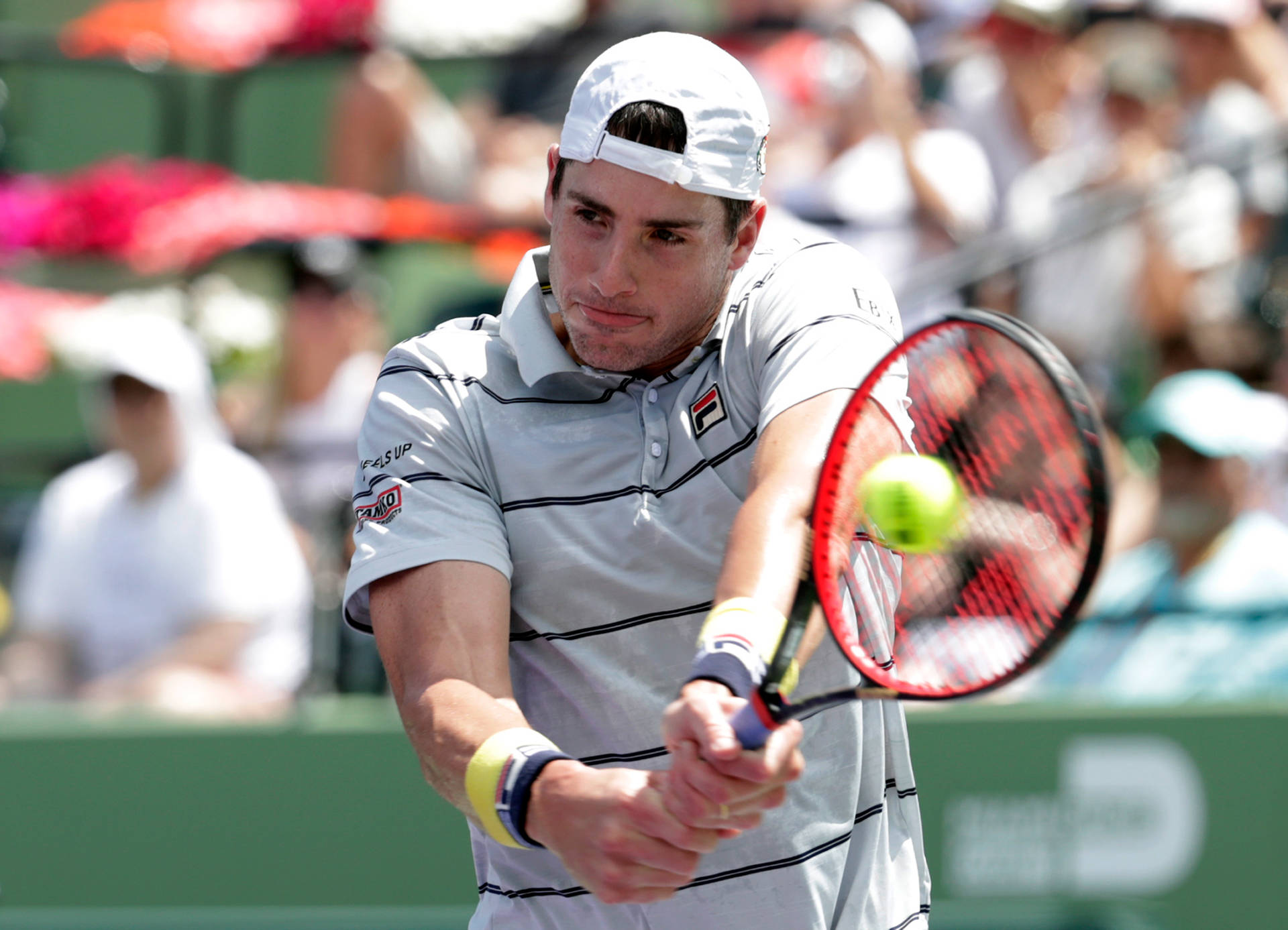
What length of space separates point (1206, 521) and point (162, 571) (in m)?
2.79

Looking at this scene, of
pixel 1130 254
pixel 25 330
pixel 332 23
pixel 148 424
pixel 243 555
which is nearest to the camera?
pixel 243 555

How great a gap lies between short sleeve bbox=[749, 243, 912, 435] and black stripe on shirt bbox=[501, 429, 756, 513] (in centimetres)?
4

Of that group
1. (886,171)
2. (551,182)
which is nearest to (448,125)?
(886,171)

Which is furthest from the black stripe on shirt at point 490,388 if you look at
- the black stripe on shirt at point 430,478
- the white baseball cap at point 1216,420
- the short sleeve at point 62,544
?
the short sleeve at point 62,544

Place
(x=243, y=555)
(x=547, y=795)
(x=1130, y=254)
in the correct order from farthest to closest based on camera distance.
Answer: (x=1130, y=254) < (x=243, y=555) < (x=547, y=795)

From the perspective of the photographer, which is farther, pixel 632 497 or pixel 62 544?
pixel 62 544

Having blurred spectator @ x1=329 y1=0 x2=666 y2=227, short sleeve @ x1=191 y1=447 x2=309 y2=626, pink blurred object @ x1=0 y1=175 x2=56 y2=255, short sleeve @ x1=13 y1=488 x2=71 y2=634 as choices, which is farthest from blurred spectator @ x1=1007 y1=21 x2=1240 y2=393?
pink blurred object @ x1=0 y1=175 x2=56 y2=255

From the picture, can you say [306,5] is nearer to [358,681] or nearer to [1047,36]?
[1047,36]

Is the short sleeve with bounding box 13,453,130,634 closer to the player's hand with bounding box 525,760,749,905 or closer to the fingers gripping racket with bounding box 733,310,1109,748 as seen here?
the fingers gripping racket with bounding box 733,310,1109,748

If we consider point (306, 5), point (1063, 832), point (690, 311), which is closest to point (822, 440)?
point (690, 311)

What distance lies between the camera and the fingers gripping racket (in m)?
1.97

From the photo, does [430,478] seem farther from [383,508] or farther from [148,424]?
[148,424]

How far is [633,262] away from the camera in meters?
2.13

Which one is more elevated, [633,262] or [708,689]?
[633,262]
